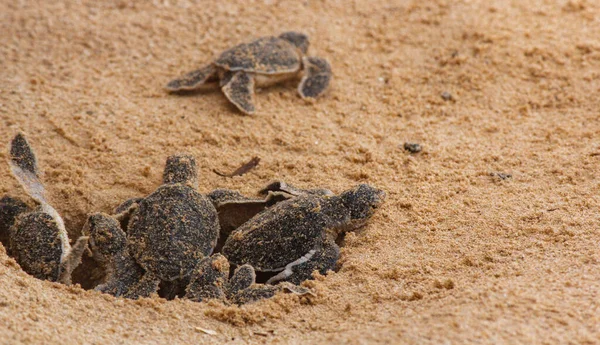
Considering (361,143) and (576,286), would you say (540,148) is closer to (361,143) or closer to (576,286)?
(361,143)

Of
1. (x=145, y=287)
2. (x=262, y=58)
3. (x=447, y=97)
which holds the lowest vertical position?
(x=145, y=287)

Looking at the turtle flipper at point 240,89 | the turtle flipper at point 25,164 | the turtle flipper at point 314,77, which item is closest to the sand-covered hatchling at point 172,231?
the turtle flipper at point 25,164

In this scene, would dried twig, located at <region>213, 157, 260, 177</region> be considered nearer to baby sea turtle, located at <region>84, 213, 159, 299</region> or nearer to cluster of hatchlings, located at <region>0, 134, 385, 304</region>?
cluster of hatchlings, located at <region>0, 134, 385, 304</region>

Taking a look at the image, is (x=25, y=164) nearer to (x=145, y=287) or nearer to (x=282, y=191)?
(x=145, y=287)

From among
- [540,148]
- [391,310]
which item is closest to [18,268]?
[391,310]

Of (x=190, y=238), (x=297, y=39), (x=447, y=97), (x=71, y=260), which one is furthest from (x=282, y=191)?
(x=297, y=39)

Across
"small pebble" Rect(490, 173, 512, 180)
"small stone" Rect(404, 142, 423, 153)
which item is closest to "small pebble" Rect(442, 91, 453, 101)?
"small stone" Rect(404, 142, 423, 153)
